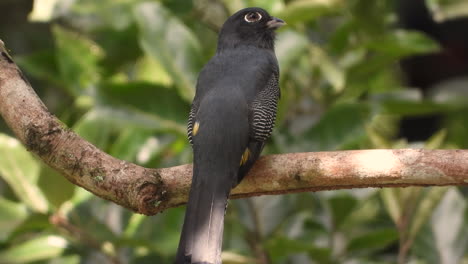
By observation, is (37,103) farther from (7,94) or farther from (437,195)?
(437,195)

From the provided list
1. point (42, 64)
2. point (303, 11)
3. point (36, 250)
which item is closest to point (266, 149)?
point (303, 11)

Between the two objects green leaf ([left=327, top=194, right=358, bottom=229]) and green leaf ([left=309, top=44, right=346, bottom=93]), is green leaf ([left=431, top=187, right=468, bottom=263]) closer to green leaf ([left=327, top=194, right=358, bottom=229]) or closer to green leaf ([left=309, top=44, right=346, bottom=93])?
green leaf ([left=327, top=194, right=358, bottom=229])

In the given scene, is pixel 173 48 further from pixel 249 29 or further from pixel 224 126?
pixel 224 126

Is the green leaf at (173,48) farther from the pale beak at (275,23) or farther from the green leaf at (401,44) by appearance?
the green leaf at (401,44)

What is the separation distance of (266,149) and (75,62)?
1.48 m

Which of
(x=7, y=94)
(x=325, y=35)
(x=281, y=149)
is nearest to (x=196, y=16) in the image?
(x=325, y=35)

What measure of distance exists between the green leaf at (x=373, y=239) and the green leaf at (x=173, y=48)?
1.18 meters

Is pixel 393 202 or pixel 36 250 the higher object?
pixel 393 202

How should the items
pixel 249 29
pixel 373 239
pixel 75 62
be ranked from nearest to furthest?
pixel 249 29
pixel 373 239
pixel 75 62

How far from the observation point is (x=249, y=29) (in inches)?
151

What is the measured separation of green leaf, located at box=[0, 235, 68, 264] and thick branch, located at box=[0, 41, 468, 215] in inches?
52.3

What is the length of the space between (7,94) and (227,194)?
0.91 meters

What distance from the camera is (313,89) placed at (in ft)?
15.9

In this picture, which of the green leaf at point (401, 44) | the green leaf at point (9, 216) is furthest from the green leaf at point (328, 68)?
the green leaf at point (9, 216)
